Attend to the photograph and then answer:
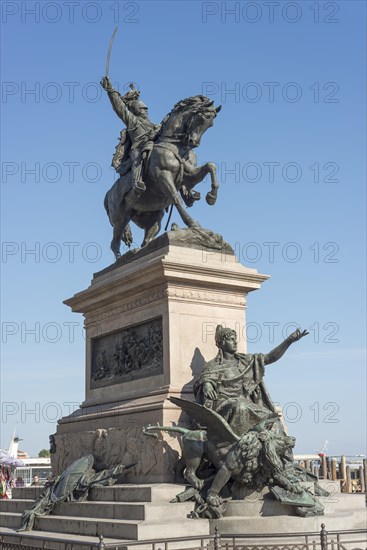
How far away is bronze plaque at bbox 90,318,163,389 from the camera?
583 inches

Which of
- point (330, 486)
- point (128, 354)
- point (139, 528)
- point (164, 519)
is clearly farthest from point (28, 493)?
point (330, 486)

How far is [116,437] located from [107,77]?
7556 mm

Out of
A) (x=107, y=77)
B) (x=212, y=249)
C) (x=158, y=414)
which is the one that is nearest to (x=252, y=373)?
(x=158, y=414)

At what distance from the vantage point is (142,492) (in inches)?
500

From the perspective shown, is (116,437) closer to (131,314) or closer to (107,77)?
(131,314)

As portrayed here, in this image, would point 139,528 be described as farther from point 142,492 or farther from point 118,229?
point 118,229

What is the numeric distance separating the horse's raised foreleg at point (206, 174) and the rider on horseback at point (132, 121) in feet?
3.63

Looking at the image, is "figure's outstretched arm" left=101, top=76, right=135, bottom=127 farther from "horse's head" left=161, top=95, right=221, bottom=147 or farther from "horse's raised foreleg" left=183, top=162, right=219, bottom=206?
"horse's raised foreleg" left=183, top=162, right=219, bottom=206

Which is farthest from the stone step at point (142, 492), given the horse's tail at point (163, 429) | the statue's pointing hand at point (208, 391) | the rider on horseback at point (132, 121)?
the rider on horseback at point (132, 121)

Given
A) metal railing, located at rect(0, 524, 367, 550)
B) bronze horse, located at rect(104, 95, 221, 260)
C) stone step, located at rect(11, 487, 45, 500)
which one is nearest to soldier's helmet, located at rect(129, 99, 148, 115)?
bronze horse, located at rect(104, 95, 221, 260)

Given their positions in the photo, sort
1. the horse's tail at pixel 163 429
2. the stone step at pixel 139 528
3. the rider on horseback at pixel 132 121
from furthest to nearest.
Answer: the rider on horseback at pixel 132 121 → the horse's tail at pixel 163 429 → the stone step at pixel 139 528

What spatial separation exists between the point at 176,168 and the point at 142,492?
247 inches

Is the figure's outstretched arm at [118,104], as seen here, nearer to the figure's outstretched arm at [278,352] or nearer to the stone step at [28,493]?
the figure's outstretched arm at [278,352]

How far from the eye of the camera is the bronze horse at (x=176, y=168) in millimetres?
15938
